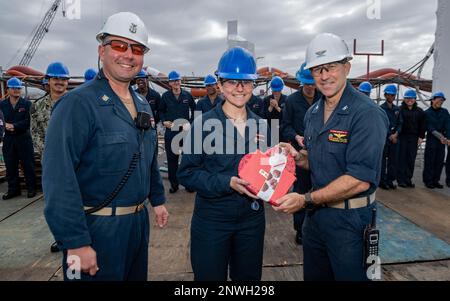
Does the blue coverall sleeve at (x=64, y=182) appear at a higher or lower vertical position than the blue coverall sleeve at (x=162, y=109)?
lower

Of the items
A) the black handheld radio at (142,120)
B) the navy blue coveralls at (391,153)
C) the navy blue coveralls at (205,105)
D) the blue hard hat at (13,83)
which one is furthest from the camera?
the navy blue coveralls at (391,153)

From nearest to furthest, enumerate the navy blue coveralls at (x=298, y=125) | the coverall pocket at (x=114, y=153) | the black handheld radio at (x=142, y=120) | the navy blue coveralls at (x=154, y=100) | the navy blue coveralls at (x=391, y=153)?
the coverall pocket at (x=114, y=153) < the black handheld radio at (x=142, y=120) < the navy blue coveralls at (x=298, y=125) < the navy blue coveralls at (x=154, y=100) < the navy blue coveralls at (x=391, y=153)

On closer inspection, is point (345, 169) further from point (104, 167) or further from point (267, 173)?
point (104, 167)

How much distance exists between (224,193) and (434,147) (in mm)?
7545

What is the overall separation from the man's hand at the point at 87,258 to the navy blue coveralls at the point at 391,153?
6.97 metres

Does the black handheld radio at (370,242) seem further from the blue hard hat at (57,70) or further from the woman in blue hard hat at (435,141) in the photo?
the woman in blue hard hat at (435,141)

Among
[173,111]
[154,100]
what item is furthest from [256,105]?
[154,100]

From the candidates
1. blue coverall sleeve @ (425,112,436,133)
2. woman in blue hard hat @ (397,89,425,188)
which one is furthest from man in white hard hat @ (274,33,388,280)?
blue coverall sleeve @ (425,112,436,133)

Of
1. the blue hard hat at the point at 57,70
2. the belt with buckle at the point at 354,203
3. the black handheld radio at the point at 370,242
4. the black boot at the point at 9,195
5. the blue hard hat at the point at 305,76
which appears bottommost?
the black boot at the point at 9,195

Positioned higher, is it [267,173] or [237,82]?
[237,82]

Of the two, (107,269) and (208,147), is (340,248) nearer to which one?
(208,147)

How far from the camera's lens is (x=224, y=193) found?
6.72ft

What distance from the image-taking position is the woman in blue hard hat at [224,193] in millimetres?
2092

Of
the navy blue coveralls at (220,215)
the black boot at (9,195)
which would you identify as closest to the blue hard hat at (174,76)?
the black boot at (9,195)
